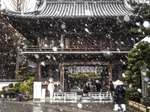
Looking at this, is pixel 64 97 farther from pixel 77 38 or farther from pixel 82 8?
pixel 82 8

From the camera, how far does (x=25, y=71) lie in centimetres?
2094

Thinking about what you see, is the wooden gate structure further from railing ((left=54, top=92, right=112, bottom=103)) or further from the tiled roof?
railing ((left=54, top=92, right=112, bottom=103))

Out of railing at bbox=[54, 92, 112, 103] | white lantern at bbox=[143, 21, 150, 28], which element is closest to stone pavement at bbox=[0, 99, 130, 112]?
railing at bbox=[54, 92, 112, 103]

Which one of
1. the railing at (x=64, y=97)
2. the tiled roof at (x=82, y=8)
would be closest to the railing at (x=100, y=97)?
the railing at (x=64, y=97)

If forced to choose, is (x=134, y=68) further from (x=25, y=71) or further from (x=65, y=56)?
(x=25, y=71)

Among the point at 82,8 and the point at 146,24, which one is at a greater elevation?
the point at 82,8

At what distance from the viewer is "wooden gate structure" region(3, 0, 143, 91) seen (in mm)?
14688

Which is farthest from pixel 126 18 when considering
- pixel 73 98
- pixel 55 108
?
pixel 55 108

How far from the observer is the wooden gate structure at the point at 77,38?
1469cm

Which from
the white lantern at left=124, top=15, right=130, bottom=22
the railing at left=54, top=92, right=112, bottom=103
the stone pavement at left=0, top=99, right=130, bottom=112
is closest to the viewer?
the stone pavement at left=0, top=99, right=130, bottom=112

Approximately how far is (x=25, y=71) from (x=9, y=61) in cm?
779

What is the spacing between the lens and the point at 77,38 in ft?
54.3

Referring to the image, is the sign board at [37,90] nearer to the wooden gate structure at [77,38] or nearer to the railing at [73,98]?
the railing at [73,98]

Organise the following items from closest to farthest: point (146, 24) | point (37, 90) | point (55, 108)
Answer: point (146, 24), point (55, 108), point (37, 90)
